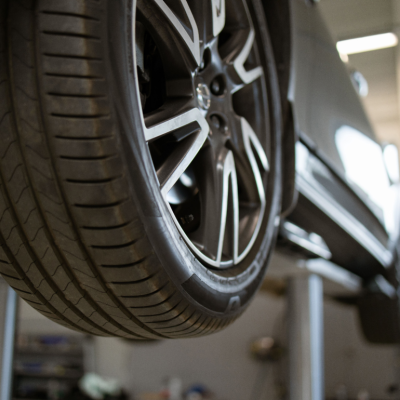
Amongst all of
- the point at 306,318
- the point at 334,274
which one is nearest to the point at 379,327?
the point at 334,274

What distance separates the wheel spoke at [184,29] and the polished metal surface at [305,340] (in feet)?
3.96

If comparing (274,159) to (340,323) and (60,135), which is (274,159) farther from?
(340,323)

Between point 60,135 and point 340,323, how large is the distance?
20.4 feet

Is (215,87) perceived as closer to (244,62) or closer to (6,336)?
(244,62)

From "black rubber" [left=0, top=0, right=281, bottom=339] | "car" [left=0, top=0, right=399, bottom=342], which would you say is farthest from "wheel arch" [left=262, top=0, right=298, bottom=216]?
"black rubber" [left=0, top=0, right=281, bottom=339]

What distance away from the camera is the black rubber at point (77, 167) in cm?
49

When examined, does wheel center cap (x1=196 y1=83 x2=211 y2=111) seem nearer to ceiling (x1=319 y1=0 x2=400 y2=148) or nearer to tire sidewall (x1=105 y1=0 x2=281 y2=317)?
tire sidewall (x1=105 y1=0 x2=281 y2=317)

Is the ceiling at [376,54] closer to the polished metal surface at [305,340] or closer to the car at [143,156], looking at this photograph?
the polished metal surface at [305,340]

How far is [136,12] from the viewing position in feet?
1.97

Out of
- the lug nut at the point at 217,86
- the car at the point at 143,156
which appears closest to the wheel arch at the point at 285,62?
the car at the point at 143,156

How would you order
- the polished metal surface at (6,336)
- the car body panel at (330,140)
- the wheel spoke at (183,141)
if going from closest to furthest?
the wheel spoke at (183,141), the polished metal surface at (6,336), the car body panel at (330,140)

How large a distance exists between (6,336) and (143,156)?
73 centimetres

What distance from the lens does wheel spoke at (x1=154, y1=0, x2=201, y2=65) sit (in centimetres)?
62

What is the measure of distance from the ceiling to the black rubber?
2.45m
